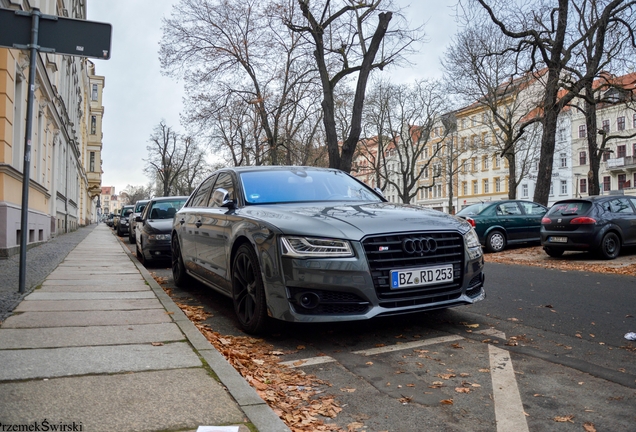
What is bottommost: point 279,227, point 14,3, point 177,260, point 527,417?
point 527,417

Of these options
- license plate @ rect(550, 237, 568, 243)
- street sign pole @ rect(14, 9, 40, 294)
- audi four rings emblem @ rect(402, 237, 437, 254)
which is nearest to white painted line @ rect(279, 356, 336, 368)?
audi four rings emblem @ rect(402, 237, 437, 254)

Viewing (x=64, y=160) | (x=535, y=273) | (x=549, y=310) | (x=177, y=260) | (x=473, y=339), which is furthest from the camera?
(x=64, y=160)

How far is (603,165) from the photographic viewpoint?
6006 centimetres

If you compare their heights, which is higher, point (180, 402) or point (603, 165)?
point (603, 165)

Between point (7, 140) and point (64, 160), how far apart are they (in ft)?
56.6

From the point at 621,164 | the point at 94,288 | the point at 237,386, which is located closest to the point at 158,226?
the point at 94,288

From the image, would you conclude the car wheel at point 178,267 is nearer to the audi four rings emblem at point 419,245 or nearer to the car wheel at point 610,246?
the audi four rings emblem at point 419,245

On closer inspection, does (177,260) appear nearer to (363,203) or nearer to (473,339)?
(363,203)

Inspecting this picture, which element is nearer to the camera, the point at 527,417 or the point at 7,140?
the point at 527,417

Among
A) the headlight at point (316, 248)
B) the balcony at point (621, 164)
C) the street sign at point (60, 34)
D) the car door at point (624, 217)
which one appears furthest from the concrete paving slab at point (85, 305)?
the balcony at point (621, 164)

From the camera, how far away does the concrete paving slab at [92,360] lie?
3385 mm

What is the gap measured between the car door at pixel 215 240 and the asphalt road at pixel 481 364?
50 centimetres

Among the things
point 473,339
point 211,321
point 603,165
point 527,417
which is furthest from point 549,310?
point 603,165

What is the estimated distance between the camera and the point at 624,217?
40.2 feet
